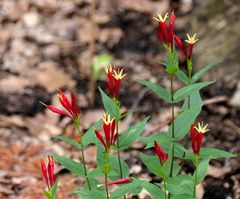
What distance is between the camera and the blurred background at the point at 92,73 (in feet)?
11.2

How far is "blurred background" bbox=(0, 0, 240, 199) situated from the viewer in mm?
3418


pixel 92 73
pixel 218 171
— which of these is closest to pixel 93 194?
pixel 218 171

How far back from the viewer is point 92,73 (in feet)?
13.9

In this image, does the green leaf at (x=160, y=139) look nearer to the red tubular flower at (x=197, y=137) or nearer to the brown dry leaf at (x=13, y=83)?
the red tubular flower at (x=197, y=137)

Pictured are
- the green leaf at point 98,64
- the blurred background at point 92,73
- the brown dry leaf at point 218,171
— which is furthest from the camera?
the green leaf at point 98,64

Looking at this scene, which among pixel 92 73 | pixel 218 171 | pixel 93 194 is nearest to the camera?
pixel 93 194

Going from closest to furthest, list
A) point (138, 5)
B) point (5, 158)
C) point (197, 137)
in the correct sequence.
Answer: point (197, 137) < point (5, 158) < point (138, 5)

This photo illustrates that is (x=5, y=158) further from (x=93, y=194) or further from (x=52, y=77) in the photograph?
(x=93, y=194)

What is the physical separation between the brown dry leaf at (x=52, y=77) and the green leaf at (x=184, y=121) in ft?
7.45

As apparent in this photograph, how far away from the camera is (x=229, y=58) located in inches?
160

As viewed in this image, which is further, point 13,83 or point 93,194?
point 13,83

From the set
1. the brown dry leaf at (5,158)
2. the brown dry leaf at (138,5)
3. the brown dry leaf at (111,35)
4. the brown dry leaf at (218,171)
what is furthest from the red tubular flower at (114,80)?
the brown dry leaf at (138,5)

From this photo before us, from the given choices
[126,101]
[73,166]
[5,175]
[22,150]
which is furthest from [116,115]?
[126,101]

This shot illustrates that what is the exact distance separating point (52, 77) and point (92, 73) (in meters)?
0.45
